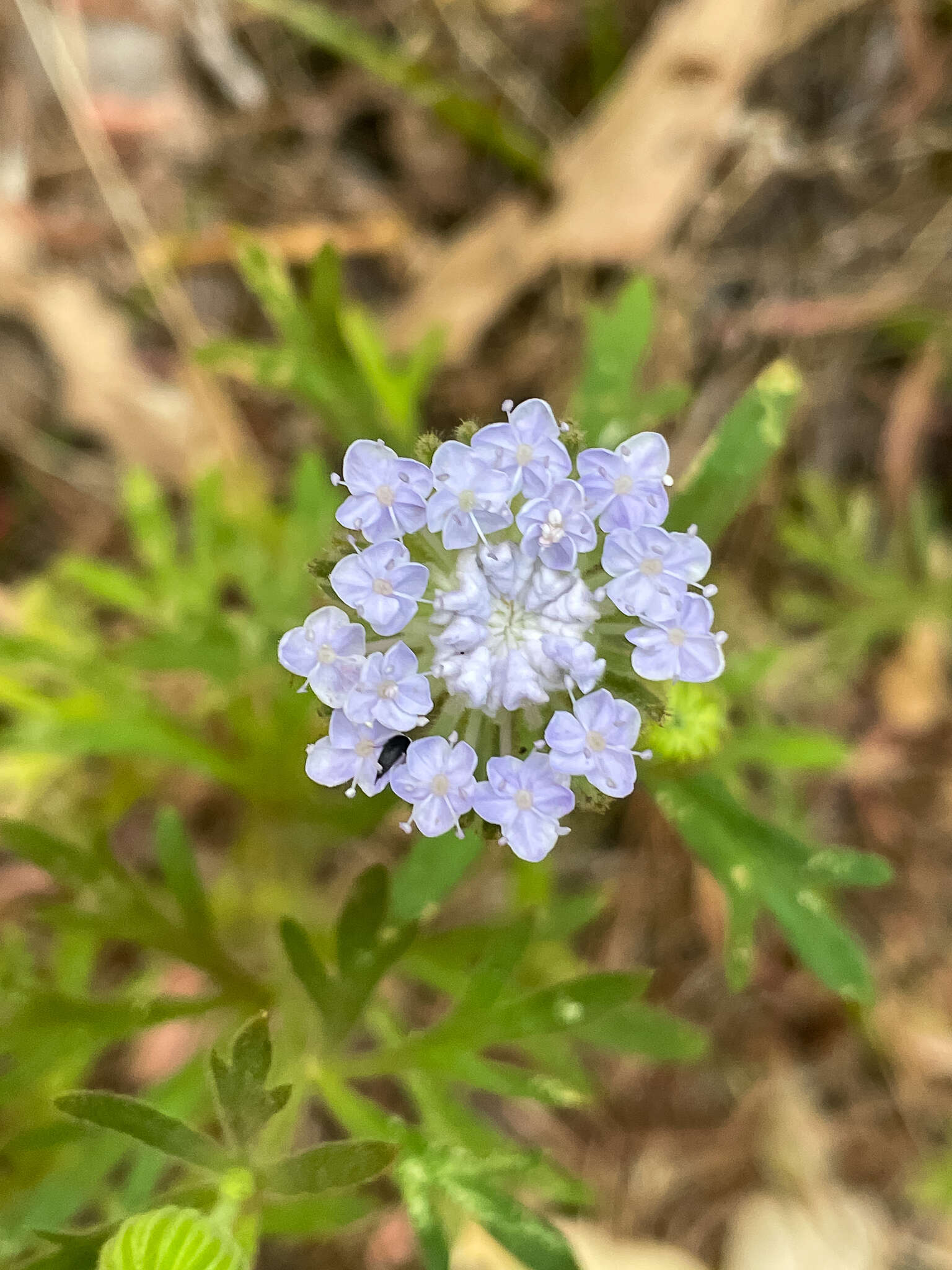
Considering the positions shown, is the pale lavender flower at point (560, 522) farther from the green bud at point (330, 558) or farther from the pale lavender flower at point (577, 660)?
the green bud at point (330, 558)

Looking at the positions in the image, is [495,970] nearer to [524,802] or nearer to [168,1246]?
[524,802]

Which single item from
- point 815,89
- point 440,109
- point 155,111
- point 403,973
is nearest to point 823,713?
point 403,973

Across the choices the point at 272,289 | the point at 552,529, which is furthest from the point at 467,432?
the point at 272,289

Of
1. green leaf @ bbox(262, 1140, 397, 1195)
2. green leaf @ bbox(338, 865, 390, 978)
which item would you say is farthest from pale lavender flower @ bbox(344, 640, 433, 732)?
green leaf @ bbox(262, 1140, 397, 1195)

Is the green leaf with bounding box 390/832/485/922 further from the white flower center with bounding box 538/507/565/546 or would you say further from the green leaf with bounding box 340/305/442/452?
the green leaf with bounding box 340/305/442/452

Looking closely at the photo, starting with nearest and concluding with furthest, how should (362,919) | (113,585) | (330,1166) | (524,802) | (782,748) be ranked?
(524,802)
(330,1166)
(362,919)
(782,748)
(113,585)

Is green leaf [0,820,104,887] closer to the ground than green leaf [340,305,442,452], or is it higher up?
closer to the ground

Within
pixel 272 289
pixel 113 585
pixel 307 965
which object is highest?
pixel 272 289

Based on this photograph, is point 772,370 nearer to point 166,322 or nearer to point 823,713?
point 823,713
